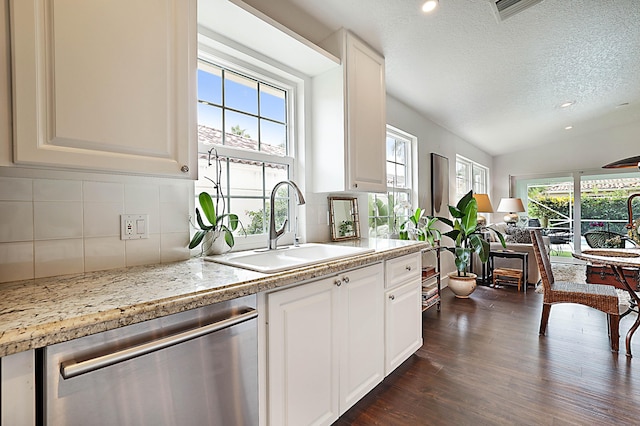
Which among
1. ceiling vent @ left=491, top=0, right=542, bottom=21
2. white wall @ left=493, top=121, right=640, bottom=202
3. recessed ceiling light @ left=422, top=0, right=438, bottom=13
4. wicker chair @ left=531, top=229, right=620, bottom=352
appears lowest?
wicker chair @ left=531, top=229, right=620, bottom=352

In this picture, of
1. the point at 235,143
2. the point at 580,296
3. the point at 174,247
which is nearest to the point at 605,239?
the point at 580,296

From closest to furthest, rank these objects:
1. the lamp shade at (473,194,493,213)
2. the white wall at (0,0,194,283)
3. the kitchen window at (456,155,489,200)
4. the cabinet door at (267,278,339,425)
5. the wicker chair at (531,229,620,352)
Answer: the white wall at (0,0,194,283) < the cabinet door at (267,278,339,425) < the wicker chair at (531,229,620,352) < the lamp shade at (473,194,493,213) < the kitchen window at (456,155,489,200)

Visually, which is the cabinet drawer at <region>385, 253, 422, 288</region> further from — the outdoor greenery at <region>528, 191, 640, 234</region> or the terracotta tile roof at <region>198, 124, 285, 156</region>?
the outdoor greenery at <region>528, 191, 640, 234</region>

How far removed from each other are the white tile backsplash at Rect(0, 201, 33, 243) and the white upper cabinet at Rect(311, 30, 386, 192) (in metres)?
1.60

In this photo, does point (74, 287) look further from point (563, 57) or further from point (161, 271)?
point (563, 57)

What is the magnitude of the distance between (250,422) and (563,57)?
13.2 ft

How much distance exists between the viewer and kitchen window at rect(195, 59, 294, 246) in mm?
1779

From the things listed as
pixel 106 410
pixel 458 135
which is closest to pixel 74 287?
pixel 106 410

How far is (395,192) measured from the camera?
3.64m

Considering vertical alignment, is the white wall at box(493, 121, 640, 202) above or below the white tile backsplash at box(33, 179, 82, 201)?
above

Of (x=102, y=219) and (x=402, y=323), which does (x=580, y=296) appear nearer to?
(x=402, y=323)

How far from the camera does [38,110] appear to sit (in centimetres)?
89

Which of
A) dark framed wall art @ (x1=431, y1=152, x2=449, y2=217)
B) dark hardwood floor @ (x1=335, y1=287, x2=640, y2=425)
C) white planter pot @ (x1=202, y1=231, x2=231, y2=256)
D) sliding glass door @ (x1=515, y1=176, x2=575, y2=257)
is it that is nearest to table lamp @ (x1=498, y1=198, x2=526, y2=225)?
sliding glass door @ (x1=515, y1=176, x2=575, y2=257)

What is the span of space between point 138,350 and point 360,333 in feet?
3.85
